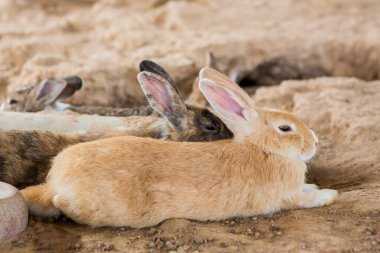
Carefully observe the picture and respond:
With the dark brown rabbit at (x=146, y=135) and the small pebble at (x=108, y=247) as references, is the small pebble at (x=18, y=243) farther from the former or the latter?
the dark brown rabbit at (x=146, y=135)

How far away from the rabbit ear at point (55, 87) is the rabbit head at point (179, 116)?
2.06 m

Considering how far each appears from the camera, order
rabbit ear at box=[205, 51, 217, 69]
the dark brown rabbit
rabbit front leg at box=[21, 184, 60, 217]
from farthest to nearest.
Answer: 1. rabbit ear at box=[205, 51, 217, 69]
2. the dark brown rabbit
3. rabbit front leg at box=[21, 184, 60, 217]

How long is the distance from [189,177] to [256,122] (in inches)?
31.4

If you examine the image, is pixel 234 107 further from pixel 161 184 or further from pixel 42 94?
pixel 42 94

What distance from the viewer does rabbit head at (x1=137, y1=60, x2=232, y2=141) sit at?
5.14 metres

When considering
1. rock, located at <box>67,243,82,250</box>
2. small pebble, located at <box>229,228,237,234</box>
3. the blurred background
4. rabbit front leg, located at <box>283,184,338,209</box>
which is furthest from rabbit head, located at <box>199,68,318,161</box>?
the blurred background

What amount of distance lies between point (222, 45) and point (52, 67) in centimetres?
226

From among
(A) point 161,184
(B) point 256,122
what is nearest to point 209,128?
(B) point 256,122

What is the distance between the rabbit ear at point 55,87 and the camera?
23.2 ft

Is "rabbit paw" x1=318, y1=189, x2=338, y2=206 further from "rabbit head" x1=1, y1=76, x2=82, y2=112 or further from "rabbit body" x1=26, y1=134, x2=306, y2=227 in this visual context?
"rabbit head" x1=1, y1=76, x2=82, y2=112

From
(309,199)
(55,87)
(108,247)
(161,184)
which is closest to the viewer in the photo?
(108,247)

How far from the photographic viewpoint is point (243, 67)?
8.52 meters

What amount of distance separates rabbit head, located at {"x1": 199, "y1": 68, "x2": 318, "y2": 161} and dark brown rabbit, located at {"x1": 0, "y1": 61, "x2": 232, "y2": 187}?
0.52 m

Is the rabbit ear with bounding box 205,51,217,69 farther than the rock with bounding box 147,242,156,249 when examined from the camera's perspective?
Yes
